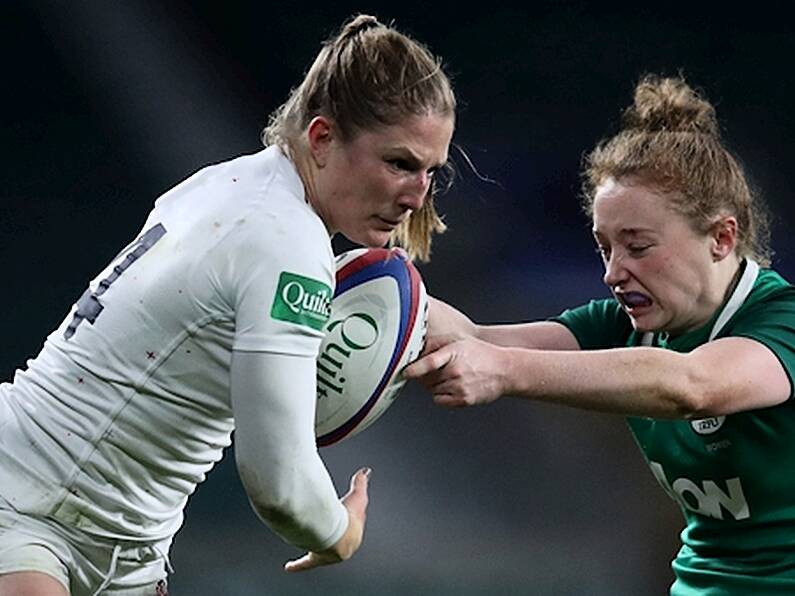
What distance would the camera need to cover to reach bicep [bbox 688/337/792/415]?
221cm

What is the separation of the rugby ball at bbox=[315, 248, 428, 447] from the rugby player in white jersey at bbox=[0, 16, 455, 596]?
3.4 inches

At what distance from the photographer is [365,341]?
2232 mm

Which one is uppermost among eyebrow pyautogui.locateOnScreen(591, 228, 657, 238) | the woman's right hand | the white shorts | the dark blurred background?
the dark blurred background

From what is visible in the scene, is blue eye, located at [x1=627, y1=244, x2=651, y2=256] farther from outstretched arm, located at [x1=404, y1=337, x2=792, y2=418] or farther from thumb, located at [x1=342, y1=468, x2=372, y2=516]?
thumb, located at [x1=342, y1=468, x2=372, y2=516]

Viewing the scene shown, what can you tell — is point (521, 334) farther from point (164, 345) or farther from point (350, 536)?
point (164, 345)

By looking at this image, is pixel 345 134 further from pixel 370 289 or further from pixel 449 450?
pixel 449 450

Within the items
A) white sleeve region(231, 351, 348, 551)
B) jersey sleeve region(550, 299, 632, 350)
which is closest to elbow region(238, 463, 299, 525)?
white sleeve region(231, 351, 348, 551)

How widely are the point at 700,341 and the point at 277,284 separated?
85 cm

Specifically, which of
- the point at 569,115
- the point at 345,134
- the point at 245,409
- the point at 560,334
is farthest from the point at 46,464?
the point at 569,115

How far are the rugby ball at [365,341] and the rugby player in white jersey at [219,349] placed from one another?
0.09 metres

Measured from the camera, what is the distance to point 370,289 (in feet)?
7.52

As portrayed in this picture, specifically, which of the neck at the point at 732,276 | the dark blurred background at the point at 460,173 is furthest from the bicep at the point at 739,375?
the dark blurred background at the point at 460,173

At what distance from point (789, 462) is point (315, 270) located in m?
0.88

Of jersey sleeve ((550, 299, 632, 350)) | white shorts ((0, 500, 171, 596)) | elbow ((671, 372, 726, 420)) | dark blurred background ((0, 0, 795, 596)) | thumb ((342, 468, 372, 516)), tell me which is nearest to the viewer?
white shorts ((0, 500, 171, 596))
